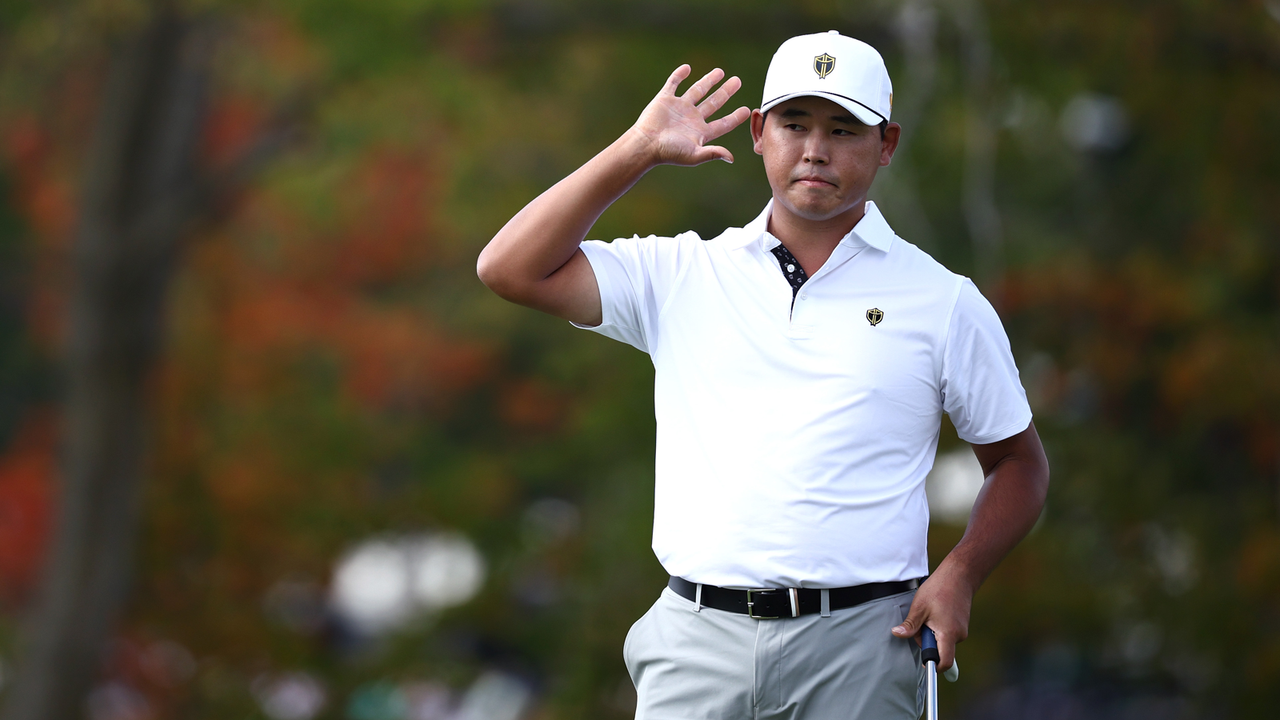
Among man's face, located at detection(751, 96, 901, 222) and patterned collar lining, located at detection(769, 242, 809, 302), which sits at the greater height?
man's face, located at detection(751, 96, 901, 222)

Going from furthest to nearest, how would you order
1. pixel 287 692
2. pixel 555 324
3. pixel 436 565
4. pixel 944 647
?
1. pixel 436 565
2. pixel 555 324
3. pixel 287 692
4. pixel 944 647

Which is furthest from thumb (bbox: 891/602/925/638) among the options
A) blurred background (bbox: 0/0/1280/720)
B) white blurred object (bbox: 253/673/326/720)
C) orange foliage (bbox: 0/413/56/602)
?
orange foliage (bbox: 0/413/56/602)

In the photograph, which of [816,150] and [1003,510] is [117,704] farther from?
[816,150]

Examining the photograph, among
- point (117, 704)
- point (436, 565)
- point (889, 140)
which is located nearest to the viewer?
point (889, 140)

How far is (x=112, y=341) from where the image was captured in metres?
11.5

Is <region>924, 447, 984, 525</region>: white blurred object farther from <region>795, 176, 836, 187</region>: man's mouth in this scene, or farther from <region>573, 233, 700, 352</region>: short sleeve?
<region>795, 176, 836, 187</region>: man's mouth

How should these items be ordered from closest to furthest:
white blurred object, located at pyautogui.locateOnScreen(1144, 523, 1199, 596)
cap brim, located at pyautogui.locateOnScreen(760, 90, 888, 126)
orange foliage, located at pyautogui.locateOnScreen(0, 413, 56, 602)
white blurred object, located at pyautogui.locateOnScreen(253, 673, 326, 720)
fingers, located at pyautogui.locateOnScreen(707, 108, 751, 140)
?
1. cap brim, located at pyautogui.locateOnScreen(760, 90, 888, 126)
2. fingers, located at pyautogui.locateOnScreen(707, 108, 751, 140)
3. white blurred object, located at pyautogui.locateOnScreen(1144, 523, 1199, 596)
4. white blurred object, located at pyautogui.locateOnScreen(253, 673, 326, 720)
5. orange foliage, located at pyautogui.locateOnScreen(0, 413, 56, 602)

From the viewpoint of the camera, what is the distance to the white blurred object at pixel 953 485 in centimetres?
1096

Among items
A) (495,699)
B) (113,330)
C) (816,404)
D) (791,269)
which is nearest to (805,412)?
(816,404)

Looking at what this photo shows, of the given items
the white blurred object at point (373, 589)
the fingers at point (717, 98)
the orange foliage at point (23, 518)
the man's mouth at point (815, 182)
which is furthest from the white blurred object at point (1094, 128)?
the white blurred object at point (373, 589)

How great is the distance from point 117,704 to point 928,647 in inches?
538

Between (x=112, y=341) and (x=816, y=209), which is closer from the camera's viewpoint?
(x=816, y=209)

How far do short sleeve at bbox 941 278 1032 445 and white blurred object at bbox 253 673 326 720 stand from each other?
32.2 feet

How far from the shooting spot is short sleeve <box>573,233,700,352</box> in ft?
10.2
